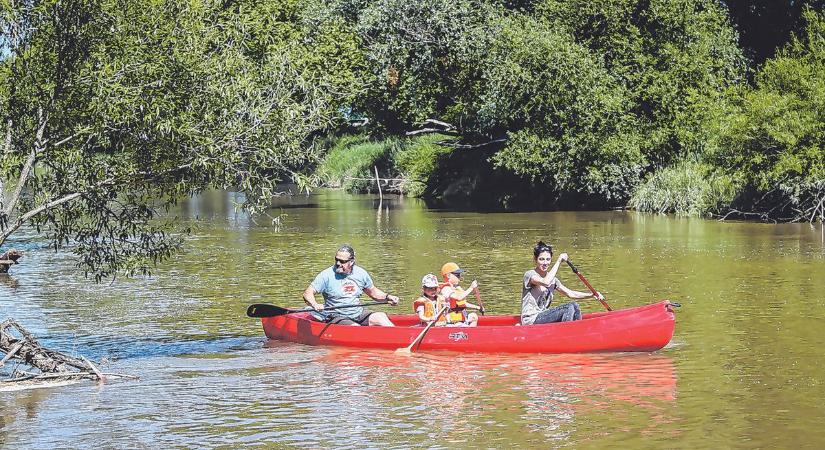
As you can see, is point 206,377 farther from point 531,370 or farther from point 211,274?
point 211,274

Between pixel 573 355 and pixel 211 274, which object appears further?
pixel 211 274

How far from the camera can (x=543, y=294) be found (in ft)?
51.3

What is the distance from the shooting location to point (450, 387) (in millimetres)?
13586

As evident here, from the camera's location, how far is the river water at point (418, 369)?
11.4 m

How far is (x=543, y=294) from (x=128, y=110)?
5.79 metres

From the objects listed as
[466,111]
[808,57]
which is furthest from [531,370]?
[466,111]

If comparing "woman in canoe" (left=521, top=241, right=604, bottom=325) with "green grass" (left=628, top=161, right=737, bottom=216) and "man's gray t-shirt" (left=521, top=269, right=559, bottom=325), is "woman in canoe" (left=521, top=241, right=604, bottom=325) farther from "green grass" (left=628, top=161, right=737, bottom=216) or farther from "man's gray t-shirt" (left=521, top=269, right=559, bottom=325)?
"green grass" (left=628, top=161, right=737, bottom=216)

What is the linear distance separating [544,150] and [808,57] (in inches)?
359

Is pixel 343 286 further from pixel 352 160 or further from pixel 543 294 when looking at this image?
pixel 352 160

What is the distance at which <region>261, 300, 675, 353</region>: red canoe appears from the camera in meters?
15.0

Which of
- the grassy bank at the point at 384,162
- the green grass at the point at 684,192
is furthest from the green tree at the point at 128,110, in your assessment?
the grassy bank at the point at 384,162

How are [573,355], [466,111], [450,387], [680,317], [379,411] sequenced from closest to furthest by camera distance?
1. [379,411]
2. [450,387]
3. [573,355]
4. [680,317]
5. [466,111]

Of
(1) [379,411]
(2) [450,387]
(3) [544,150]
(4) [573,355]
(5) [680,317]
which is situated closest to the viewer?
(1) [379,411]

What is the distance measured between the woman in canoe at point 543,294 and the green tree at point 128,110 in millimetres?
3311
